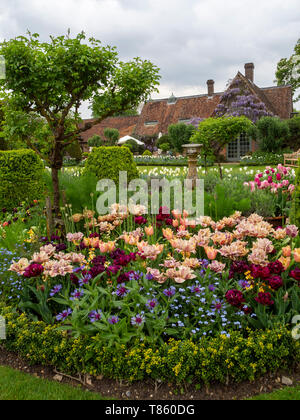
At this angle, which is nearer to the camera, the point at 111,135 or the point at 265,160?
the point at 265,160

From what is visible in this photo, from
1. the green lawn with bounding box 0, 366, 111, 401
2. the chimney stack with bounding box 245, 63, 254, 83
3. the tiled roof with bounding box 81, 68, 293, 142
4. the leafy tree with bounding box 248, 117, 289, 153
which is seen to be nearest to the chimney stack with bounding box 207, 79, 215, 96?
the tiled roof with bounding box 81, 68, 293, 142

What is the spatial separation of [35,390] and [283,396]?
6.04ft

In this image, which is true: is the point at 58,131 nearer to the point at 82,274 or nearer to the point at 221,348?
the point at 82,274

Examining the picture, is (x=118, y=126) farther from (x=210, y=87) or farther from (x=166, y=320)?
(x=166, y=320)

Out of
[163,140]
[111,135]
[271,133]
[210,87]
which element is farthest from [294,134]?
[111,135]

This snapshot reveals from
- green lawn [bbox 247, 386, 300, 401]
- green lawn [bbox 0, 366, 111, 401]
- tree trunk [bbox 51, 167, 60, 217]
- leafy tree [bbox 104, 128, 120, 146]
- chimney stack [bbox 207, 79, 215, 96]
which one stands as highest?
chimney stack [bbox 207, 79, 215, 96]

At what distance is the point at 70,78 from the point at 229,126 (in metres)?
7.05

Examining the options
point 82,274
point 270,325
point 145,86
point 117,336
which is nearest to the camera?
point 117,336

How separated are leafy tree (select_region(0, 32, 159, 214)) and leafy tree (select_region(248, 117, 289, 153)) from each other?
60.7 feet

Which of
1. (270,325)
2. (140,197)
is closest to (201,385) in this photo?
(270,325)

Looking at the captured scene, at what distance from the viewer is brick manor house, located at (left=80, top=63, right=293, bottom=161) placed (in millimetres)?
28266

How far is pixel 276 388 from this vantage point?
2.54 metres

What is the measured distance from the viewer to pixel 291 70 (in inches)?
1535

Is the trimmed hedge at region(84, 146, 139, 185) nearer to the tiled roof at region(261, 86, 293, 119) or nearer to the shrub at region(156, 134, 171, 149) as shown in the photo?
the shrub at region(156, 134, 171, 149)
